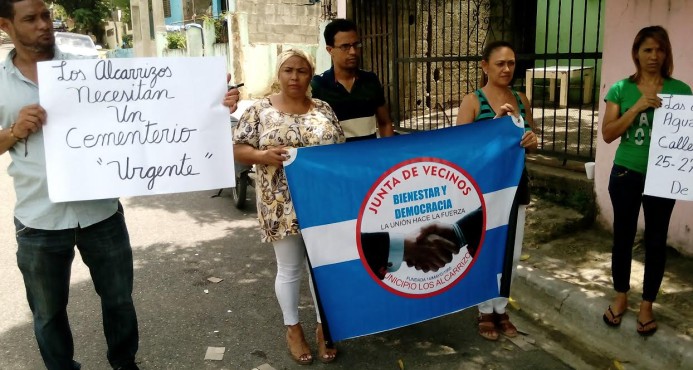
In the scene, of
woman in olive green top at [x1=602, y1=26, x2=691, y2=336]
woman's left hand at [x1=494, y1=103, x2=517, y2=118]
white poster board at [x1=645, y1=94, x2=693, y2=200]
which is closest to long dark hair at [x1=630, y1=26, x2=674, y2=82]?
woman in olive green top at [x1=602, y1=26, x2=691, y2=336]

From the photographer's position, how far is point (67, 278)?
2.78 metres

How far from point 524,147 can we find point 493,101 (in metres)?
0.32

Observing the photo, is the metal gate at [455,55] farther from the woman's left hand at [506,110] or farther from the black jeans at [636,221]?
the woman's left hand at [506,110]

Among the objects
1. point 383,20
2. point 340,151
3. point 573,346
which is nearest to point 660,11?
point 573,346

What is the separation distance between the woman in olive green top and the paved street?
0.61 meters

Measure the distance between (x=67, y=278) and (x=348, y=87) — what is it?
196 cm

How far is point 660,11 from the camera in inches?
170

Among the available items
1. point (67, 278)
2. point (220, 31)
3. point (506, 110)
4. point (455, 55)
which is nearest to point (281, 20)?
point (220, 31)

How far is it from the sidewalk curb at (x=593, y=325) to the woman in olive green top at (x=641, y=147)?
10 centimetres

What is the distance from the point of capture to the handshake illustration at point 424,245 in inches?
124

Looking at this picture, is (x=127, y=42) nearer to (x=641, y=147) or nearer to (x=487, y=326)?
(x=487, y=326)

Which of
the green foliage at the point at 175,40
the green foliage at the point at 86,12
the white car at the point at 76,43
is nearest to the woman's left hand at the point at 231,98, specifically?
the white car at the point at 76,43

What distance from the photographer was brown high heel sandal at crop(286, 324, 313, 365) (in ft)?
10.9

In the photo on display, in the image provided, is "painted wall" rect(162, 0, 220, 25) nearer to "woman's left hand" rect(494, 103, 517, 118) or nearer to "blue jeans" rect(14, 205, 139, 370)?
"woman's left hand" rect(494, 103, 517, 118)
